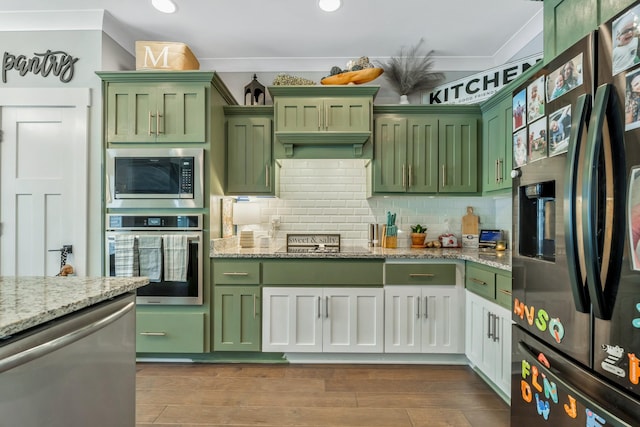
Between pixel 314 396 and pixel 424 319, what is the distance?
1.07m

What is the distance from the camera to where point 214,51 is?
3.21 metres

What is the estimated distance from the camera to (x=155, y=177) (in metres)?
2.63

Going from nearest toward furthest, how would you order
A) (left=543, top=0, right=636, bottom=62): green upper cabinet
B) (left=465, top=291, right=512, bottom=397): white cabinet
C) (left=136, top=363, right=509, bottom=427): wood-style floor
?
(left=543, top=0, right=636, bottom=62): green upper cabinet, (left=136, top=363, right=509, bottom=427): wood-style floor, (left=465, top=291, right=512, bottom=397): white cabinet

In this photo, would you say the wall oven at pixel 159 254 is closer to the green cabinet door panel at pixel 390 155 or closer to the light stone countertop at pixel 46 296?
the light stone countertop at pixel 46 296

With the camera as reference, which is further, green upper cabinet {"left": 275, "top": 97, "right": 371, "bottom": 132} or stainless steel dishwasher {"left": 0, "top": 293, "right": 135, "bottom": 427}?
green upper cabinet {"left": 275, "top": 97, "right": 371, "bottom": 132}

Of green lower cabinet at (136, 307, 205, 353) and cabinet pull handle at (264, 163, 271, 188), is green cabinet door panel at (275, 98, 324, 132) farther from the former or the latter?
green lower cabinet at (136, 307, 205, 353)

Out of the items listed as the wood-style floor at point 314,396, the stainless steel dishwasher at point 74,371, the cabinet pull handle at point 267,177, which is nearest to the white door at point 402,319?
the wood-style floor at point 314,396

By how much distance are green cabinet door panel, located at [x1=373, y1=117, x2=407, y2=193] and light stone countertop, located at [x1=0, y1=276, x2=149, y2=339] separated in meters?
2.24

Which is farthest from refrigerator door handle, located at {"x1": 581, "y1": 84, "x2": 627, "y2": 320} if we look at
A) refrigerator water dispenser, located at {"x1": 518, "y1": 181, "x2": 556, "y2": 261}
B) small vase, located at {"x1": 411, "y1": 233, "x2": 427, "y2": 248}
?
small vase, located at {"x1": 411, "y1": 233, "x2": 427, "y2": 248}

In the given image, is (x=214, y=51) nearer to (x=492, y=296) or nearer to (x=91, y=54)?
(x=91, y=54)

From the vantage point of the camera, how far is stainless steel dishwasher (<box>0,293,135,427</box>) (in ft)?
2.62

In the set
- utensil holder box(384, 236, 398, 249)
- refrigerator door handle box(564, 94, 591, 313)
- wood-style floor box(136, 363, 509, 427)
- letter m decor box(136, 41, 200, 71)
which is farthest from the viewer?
utensil holder box(384, 236, 398, 249)

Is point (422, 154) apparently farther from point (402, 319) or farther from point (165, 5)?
point (165, 5)

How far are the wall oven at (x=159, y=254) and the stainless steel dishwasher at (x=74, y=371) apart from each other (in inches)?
50.8
